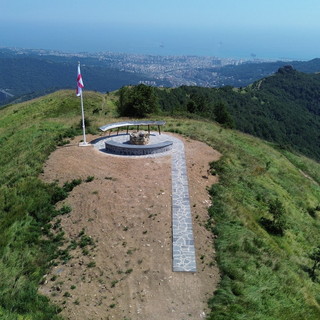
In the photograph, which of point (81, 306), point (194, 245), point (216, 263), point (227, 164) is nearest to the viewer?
point (81, 306)

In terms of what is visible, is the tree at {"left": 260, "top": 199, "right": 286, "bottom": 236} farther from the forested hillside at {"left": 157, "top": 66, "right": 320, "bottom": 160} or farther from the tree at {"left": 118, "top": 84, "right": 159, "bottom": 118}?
the forested hillside at {"left": 157, "top": 66, "right": 320, "bottom": 160}

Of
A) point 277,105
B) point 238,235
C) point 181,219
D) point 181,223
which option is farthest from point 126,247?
point 277,105

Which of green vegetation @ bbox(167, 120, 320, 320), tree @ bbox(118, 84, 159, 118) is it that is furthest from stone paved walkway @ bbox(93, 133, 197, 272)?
tree @ bbox(118, 84, 159, 118)

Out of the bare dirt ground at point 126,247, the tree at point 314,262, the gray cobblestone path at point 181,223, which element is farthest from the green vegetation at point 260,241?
the gray cobblestone path at point 181,223

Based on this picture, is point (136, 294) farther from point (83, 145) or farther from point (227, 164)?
point (83, 145)

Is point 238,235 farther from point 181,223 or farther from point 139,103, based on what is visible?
point 139,103

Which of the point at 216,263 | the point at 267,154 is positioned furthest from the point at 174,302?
the point at 267,154

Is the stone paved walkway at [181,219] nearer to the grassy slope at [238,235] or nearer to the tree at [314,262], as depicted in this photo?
the grassy slope at [238,235]
